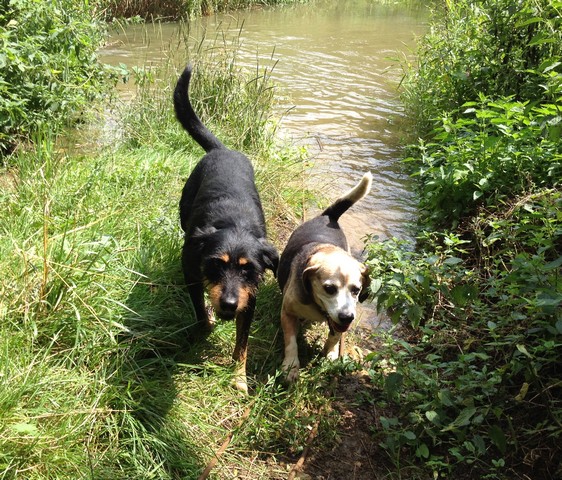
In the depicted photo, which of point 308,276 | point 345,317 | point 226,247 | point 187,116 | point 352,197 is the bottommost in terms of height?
point 345,317

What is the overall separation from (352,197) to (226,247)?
154cm

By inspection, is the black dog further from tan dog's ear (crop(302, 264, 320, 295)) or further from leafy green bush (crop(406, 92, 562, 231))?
leafy green bush (crop(406, 92, 562, 231))

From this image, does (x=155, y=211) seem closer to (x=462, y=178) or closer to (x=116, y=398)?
(x=116, y=398)

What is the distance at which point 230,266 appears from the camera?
2.98 meters

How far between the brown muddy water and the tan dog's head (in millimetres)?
915

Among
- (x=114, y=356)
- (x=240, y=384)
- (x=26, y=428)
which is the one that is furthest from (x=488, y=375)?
(x=26, y=428)

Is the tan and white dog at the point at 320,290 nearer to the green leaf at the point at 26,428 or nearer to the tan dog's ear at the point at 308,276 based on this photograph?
the tan dog's ear at the point at 308,276

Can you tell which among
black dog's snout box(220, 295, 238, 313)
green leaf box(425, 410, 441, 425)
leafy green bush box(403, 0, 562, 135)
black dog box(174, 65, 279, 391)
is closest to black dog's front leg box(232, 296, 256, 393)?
black dog box(174, 65, 279, 391)

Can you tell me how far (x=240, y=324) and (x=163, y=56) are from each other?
5.34m

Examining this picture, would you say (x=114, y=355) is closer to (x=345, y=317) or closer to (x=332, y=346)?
(x=345, y=317)

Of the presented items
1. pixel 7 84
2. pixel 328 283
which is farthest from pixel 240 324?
pixel 7 84

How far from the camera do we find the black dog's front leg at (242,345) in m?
3.05

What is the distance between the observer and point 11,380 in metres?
2.27

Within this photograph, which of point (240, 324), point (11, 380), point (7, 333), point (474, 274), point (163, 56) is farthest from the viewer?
point (163, 56)
